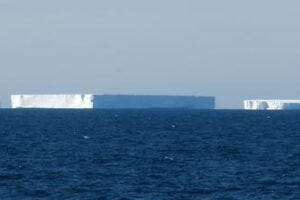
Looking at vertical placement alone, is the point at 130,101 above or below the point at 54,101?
below

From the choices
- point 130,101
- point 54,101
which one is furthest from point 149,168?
point 54,101

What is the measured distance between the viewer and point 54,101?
186 m

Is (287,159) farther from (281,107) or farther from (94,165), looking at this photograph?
(281,107)

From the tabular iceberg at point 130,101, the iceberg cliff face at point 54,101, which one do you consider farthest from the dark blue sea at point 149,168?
Result: the iceberg cliff face at point 54,101

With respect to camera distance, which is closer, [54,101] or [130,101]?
[130,101]

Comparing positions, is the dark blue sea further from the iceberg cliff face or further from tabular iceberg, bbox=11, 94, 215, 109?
the iceberg cliff face

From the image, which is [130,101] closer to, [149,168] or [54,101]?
[54,101]

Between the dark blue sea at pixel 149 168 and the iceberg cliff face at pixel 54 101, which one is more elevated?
the iceberg cliff face at pixel 54 101

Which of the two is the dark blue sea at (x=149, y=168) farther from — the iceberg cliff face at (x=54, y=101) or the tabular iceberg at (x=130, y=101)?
the iceberg cliff face at (x=54, y=101)

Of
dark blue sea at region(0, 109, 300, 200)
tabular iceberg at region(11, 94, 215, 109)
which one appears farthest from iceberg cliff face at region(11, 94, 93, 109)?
dark blue sea at region(0, 109, 300, 200)

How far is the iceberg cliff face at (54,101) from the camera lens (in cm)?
17812

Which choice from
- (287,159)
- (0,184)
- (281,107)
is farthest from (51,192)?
(281,107)

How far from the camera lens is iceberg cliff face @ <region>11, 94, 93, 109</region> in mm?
178125

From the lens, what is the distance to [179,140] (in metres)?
69.2
